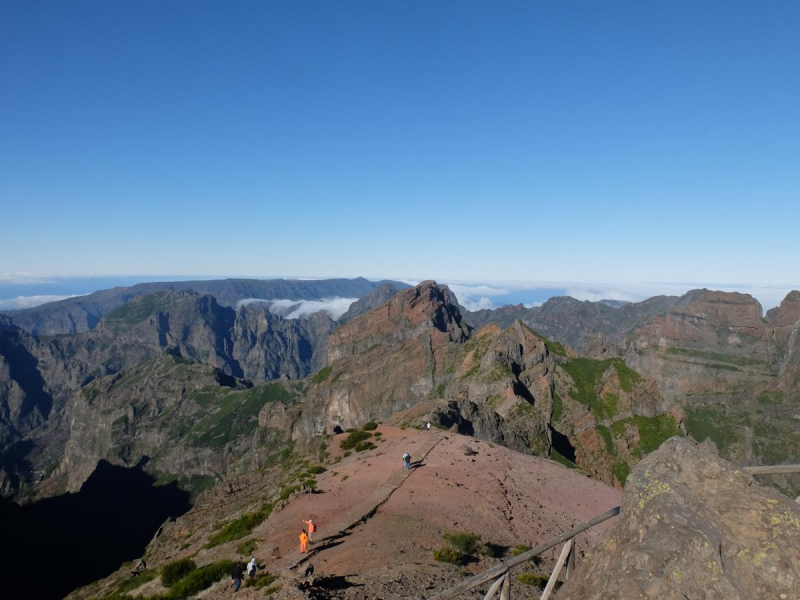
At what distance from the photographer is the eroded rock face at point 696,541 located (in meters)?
6.97

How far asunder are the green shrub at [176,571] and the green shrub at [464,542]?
51.6ft

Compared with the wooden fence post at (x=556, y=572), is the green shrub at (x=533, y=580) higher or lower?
lower

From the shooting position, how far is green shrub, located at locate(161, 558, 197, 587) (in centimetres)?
2875

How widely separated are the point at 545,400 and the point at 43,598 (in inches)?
5835

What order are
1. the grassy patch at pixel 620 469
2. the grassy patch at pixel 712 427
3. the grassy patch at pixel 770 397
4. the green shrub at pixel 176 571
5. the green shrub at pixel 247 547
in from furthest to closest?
the grassy patch at pixel 770 397 < the grassy patch at pixel 712 427 < the grassy patch at pixel 620 469 < the green shrub at pixel 247 547 < the green shrub at pixel 176 571

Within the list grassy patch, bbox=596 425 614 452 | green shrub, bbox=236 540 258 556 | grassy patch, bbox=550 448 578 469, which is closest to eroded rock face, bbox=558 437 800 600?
green shrub, bbox=236 540 258 556

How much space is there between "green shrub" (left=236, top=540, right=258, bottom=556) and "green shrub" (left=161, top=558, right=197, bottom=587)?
275 cm

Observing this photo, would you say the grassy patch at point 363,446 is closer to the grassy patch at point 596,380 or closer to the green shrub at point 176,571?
the green shrub at point 176,571

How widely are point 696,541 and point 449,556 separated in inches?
822

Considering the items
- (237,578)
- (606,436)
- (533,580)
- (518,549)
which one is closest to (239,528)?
(237,578)

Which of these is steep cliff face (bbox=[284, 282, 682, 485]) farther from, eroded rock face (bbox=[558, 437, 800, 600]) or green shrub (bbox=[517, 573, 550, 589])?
eroded rock face (bbox=[558, 437, 800, 600])

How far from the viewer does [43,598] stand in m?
131

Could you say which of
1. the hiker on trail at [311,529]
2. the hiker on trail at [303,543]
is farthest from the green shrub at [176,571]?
the hiker on trail at [303,543]

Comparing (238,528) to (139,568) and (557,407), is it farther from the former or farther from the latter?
(557,407)
